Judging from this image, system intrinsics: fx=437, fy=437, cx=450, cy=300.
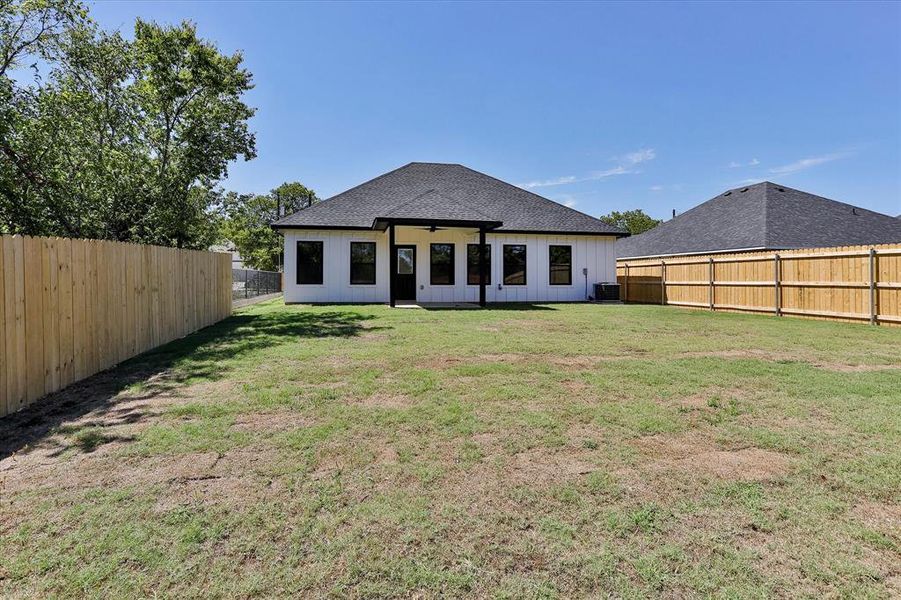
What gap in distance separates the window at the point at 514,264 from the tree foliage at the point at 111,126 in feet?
32.8

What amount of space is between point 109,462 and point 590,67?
59.8 feet

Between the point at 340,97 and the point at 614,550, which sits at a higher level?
the point at 340,97

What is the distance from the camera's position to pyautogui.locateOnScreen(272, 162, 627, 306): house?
651 inches

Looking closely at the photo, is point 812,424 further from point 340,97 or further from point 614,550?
point 340,97

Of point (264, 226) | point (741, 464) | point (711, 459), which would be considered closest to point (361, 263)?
point (711, 459)

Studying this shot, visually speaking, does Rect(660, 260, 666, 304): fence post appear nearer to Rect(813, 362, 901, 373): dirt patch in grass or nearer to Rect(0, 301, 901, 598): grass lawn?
Rect(813, 362, 901, 373): dirt patch in grass

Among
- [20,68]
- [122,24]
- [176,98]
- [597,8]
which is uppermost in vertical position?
[597,8]

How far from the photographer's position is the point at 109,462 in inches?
116

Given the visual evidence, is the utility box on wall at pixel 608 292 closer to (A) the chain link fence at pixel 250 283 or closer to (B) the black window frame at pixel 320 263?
(B) the black window frame at pixel 320 263

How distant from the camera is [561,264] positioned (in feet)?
60.3

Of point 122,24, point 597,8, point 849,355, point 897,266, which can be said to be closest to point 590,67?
point 597,8

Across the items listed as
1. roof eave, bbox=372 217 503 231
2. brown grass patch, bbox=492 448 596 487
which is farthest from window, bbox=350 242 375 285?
brown grass patch, bbox=492 448 596 487

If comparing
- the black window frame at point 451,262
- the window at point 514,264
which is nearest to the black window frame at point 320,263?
the black window frame at point 451,262

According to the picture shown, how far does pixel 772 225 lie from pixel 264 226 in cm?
3931
